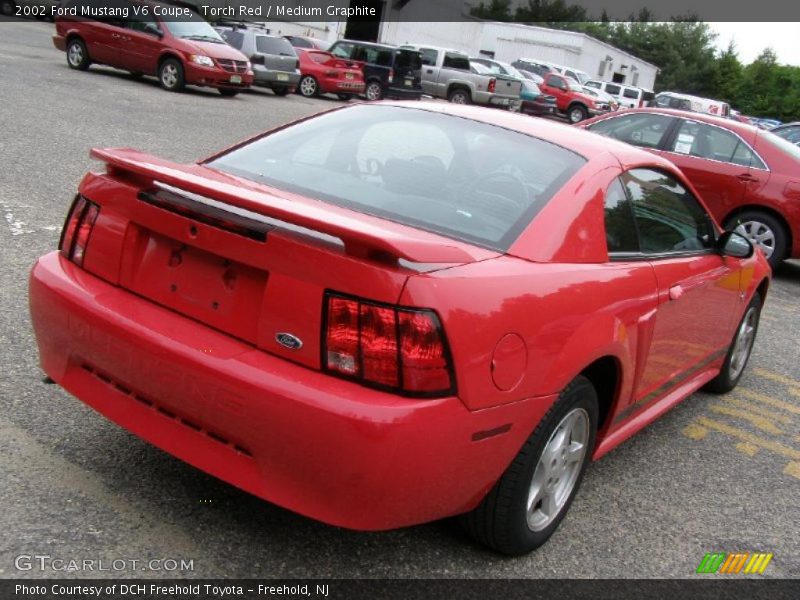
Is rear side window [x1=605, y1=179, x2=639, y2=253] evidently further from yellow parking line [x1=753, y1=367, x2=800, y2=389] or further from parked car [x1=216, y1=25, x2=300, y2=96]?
parked car [x1=216, y1=25, x2=300, y2=96]

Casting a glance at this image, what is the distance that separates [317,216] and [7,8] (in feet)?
128

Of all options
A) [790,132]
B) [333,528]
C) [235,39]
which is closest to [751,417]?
[333,528]

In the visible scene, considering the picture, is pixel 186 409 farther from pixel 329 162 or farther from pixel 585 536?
pixel 585 536

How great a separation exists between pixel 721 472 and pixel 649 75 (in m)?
81.6

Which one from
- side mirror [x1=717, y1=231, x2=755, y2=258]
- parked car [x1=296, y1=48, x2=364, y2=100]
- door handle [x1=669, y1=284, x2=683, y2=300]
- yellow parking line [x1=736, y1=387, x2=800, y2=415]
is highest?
→ side mirror [x1=717, y1=231, x2=755, y2=258]

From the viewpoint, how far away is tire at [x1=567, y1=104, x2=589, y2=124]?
33594 mm

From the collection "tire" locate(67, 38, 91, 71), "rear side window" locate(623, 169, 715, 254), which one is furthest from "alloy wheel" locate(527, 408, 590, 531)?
"tire" locate(67, 38, 91, 71)

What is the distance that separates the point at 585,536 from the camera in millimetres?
3326

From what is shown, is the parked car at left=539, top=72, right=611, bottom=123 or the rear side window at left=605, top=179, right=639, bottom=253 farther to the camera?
the parked car at left=539, top=72, right=611, bottom=123

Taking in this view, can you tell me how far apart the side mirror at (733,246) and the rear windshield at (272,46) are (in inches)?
739

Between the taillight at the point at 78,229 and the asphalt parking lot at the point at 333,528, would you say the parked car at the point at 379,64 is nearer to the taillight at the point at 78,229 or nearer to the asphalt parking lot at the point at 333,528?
the asphalt parking lot at the point at 333,528

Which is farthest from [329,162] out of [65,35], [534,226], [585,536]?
[65,35]

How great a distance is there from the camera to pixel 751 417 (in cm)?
504

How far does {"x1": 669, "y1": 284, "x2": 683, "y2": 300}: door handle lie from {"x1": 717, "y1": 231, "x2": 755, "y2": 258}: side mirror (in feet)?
2.28
